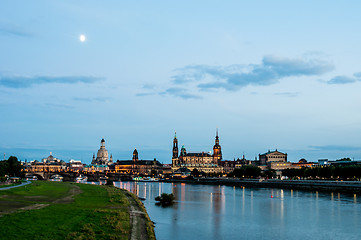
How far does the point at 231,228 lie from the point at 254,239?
716 centimetres

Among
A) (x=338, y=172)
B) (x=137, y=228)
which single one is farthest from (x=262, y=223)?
(x=338, y=172)

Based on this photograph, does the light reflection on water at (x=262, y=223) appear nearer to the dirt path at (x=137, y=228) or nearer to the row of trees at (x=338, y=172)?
the dirt path at (x=137, y=228)

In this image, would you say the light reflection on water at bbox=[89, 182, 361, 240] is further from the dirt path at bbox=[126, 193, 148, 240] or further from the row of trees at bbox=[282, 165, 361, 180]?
the row of trees at bbox=[282, 165, 361, 180]

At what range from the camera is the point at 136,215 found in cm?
4556

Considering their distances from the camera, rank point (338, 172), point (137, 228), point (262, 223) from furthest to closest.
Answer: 1. point (338, 172)
2. point (262, 223)
3. point (137, 228)

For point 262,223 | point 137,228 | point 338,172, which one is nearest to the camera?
point 137,228

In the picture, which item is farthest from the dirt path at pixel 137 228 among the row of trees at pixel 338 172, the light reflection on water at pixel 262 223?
the row of trees at pixel 338 172

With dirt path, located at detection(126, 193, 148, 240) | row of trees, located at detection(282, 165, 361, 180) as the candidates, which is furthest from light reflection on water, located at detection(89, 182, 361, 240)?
row of trees, located at detection(282, 165, 361, 180)

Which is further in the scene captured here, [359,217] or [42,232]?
[359,217]

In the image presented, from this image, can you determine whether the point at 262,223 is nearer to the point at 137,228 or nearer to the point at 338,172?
the point at 137,228

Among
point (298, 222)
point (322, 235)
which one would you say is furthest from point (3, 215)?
point (298, 222)

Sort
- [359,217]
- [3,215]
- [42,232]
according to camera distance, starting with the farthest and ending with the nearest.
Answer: [359,217] → [3,215] → [42,232]

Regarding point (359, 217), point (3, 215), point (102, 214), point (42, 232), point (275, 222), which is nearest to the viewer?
point (42, 232)

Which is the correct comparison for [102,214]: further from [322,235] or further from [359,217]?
[359,217]
